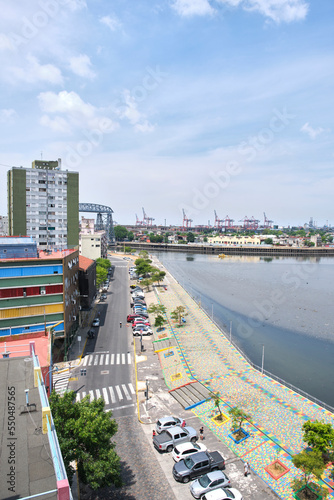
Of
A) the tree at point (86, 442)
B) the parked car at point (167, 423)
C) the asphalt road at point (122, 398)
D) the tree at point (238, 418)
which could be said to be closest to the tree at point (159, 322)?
the asphalt road at point (122, 398)

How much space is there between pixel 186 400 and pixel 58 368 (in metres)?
10.5

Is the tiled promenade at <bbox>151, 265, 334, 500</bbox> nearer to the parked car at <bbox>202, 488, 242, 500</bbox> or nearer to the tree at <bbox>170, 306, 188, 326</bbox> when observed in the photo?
the parked car at <bbox>202, 488, 242, 500</bbox>

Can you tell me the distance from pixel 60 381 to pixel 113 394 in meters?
4.34

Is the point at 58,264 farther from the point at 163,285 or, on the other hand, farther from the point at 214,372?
the point at 163,285

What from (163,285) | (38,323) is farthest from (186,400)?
(163,285)

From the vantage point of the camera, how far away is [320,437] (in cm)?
1437

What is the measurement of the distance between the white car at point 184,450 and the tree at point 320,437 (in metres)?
4.81

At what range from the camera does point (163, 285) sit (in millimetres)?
61062

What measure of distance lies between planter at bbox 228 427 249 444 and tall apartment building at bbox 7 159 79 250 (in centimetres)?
4277

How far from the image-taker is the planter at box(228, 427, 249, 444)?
53.1 feet

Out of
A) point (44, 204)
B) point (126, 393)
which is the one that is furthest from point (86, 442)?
point (44, 204)

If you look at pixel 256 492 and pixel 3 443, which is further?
pixel 256 492

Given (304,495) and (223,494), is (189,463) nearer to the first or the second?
(223,494)

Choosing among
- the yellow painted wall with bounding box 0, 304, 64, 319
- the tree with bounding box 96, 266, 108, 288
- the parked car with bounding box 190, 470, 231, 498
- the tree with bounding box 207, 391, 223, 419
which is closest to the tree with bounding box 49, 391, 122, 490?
the parked car with bounding box 190, 470, 231, 498
